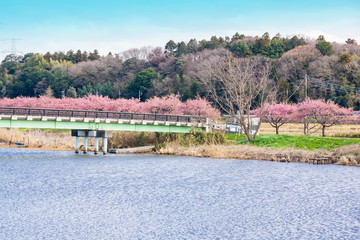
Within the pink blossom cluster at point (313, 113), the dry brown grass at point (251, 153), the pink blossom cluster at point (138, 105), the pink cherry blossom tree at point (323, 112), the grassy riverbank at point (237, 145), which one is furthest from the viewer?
the pink blossom cluster at point (138, 105)

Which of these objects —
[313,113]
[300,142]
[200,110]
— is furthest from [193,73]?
[300,142]

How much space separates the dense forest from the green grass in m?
21.9

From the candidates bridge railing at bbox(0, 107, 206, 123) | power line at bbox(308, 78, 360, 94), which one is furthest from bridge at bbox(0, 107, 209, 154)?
power line at bbox(308, 78, 360, 94)

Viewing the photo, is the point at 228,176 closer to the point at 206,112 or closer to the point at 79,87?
the point at 206,112

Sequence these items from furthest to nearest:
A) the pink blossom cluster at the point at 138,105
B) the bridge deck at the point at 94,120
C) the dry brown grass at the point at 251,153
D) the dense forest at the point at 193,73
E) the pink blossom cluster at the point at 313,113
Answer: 1. the dense forest at the point at 193,73
2. the pink blossom cluster at the point at 138,105
3. the pink blossom cluster at the point at 313,113
4. the bridge deck at the point at 94,120
5. the dry brown grass at the point at 251,153

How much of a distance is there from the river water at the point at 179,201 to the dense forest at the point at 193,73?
37701mm

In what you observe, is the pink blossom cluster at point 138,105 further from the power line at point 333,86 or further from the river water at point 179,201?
the river water at point 179,201

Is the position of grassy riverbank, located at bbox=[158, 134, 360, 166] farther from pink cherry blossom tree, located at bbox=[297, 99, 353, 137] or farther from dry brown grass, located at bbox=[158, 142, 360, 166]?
pink cherry blossom tree, located at bbox=[297, 99, 353, 137]

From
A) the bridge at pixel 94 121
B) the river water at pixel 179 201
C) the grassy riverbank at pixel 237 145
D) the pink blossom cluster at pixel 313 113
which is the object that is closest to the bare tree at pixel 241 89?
the pink blossom cluster at pixel 313 113

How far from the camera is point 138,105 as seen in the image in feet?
233

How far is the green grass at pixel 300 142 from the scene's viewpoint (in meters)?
42.9

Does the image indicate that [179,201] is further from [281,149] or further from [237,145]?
[237,145]

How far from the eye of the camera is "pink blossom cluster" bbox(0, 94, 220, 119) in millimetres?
65938

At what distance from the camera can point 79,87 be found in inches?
4884
